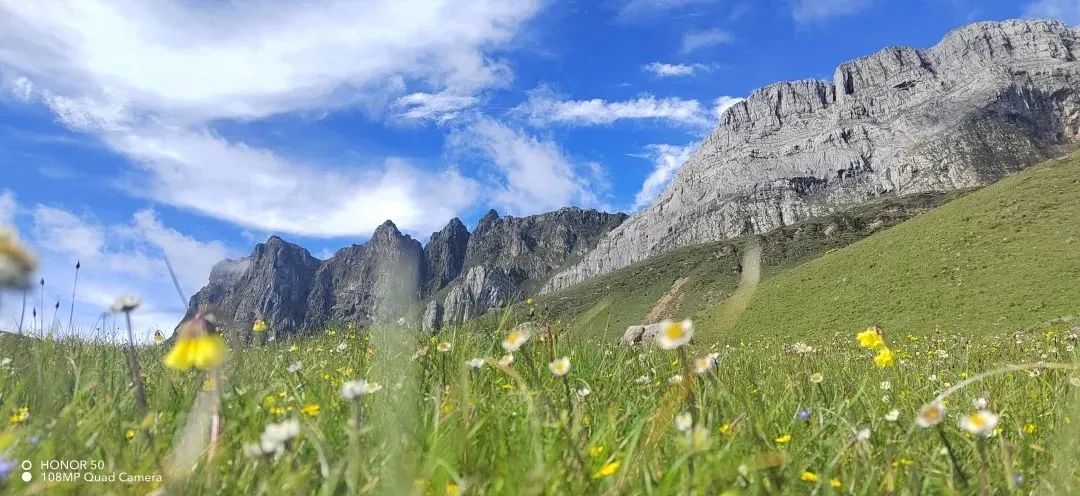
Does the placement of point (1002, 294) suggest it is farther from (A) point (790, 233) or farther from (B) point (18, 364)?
(A) point (790, 233)

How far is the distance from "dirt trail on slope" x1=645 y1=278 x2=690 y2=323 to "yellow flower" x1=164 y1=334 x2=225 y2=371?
12643cm

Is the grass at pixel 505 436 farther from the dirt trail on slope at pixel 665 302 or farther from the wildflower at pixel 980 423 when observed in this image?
the dirt trail on slope at pixel 665 302

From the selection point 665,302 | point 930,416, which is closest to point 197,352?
point 930,416

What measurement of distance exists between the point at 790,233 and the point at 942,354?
166451 mm

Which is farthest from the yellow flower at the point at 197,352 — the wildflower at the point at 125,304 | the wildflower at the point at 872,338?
the wildflower at the point at 872,338

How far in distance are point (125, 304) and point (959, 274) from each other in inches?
2606

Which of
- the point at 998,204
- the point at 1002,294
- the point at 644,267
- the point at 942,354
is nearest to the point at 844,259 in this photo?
the point at 998,204

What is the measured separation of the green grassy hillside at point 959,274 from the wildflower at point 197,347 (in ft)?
156

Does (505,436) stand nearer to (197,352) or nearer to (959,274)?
(197,352)

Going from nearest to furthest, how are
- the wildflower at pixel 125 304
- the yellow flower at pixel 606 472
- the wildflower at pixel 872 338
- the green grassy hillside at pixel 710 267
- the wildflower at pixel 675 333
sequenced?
1. the wildflower at pixel 125 304
2. the yellow flower at pixel 606 472
3. the wildflower at pixel 675 333
4. the wildflower at pixel 872 338
5. the green grassy hillside at pixel 710 267

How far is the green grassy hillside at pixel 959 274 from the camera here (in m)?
46.0

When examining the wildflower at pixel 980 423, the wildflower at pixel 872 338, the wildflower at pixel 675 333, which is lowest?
the wildflower at pixel 980 423

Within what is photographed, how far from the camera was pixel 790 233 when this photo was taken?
538 ft

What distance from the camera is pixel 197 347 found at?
1.67m
